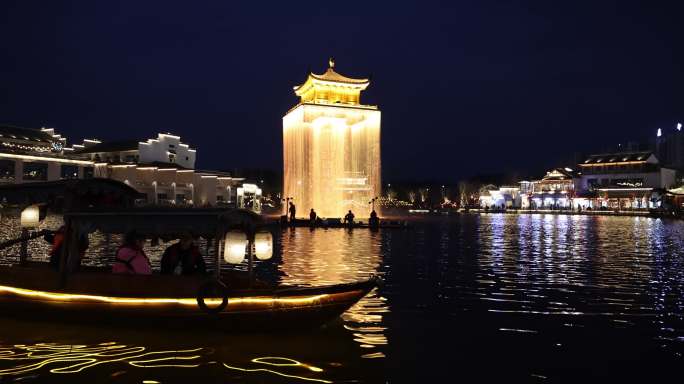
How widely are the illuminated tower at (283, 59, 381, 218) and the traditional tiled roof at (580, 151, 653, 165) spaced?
48922mm

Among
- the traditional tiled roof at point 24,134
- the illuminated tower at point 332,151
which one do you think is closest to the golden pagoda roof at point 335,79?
the illuminated tower at point 332,151

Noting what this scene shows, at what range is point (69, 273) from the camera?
8.85m

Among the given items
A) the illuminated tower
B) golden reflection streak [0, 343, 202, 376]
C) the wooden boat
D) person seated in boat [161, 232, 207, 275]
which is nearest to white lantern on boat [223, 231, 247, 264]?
the wooden boat

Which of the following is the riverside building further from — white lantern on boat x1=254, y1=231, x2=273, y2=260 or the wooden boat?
white lantern on boat x1=254, y1=231, x2=273, y2=260

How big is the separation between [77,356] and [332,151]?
40.9m

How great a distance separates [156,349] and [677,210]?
65.7 meters

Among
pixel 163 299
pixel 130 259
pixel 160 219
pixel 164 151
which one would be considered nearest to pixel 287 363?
pixel 163 299

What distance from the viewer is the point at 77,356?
727cm

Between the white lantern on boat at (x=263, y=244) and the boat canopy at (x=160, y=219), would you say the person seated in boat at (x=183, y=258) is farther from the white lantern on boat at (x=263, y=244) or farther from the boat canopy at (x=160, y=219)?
the white lantern on boat at (x=263, y=244)

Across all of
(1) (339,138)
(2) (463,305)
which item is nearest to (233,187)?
(1) (339,138)

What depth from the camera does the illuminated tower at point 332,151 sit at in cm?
4669

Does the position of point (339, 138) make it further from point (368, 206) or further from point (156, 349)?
point (156, 349)

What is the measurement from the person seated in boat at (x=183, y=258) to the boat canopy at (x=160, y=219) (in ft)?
1.92

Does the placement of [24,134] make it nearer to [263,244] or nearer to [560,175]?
[263,244]
